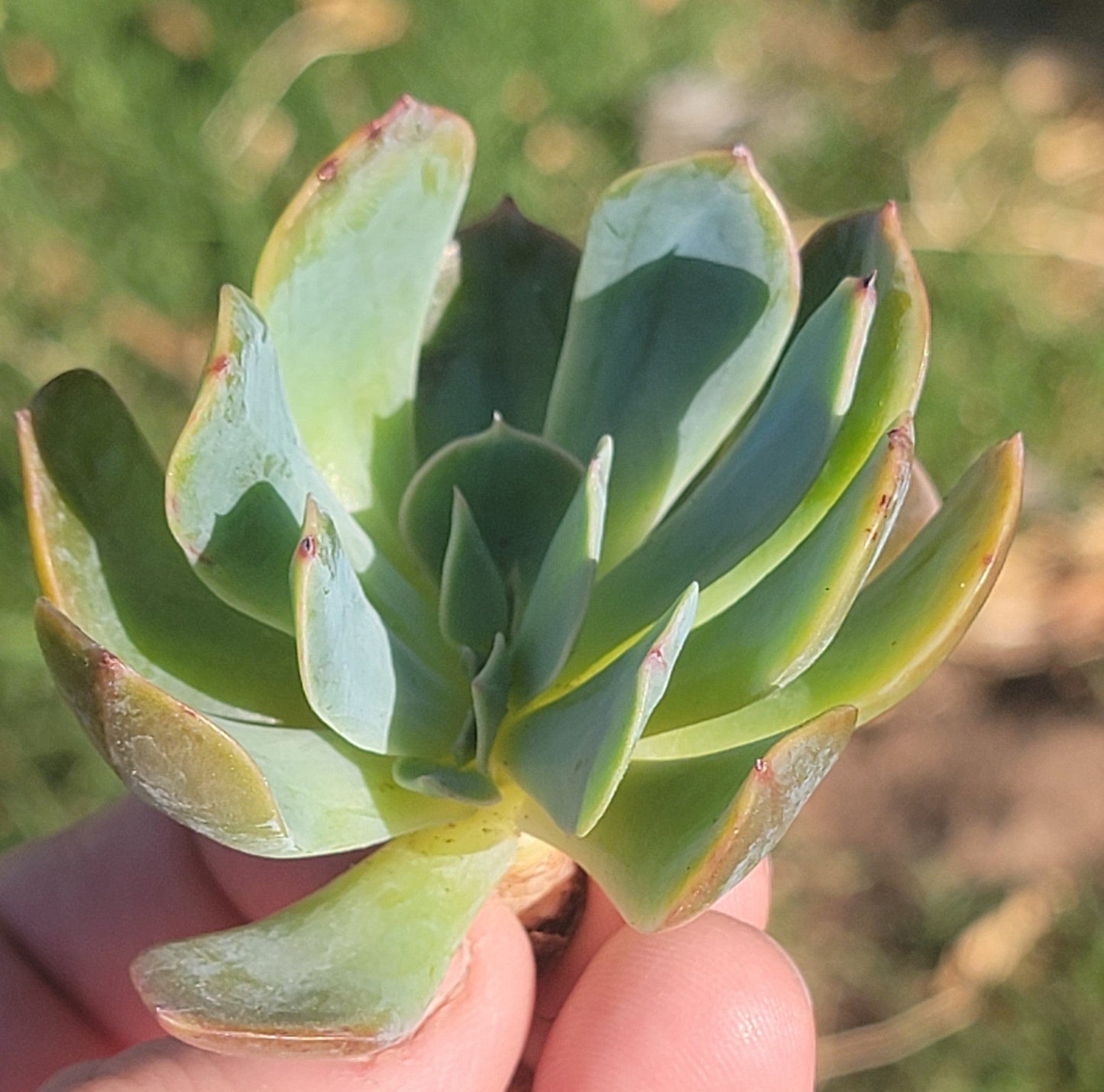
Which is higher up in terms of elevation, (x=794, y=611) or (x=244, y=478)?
(x=244, y=478)

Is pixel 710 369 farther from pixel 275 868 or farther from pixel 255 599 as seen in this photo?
pixel 275 868

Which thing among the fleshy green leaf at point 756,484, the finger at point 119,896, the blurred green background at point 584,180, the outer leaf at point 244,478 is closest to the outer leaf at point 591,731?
the fleshy green leaf at point 756,484

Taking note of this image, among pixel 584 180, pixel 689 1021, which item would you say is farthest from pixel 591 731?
pixel 584 180

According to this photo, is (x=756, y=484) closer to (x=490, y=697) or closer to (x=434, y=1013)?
(x=490, y=697)

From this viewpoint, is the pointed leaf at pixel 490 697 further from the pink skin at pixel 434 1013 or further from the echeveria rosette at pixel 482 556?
the pink skin at pixel 434 1013

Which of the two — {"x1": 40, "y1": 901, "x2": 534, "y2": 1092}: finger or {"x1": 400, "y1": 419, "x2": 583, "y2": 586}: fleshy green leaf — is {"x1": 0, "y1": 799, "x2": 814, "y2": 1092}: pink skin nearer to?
{"x1": 40, "y1": 901, "x2": 534, "y2": 1092}: finger

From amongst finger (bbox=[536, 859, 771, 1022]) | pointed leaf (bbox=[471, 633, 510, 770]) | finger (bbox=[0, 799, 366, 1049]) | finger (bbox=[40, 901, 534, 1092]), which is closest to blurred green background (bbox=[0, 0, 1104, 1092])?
finger (bbox=[0, 799, 366, 1049])
